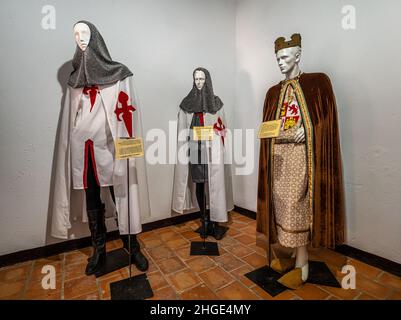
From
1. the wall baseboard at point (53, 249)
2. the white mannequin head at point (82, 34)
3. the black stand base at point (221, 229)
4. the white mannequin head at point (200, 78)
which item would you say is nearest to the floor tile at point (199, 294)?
the black stand base at point (221, 229)

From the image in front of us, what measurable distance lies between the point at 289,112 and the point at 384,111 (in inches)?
31.4

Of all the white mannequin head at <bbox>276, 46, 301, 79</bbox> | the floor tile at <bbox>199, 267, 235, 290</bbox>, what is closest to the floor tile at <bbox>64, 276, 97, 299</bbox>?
the floor tile at <bbox>199, 267, 235, 290</bbox>

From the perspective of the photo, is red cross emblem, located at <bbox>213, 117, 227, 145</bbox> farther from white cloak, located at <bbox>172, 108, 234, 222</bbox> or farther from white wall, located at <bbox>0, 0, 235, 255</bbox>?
white wall, located at <bbox>0, 0, 235, 255</bbox>

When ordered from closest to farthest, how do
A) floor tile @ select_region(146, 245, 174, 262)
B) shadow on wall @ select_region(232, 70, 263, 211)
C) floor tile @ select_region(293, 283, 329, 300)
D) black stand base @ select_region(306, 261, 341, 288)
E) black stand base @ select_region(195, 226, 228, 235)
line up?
floor tile @ select_region(293, 283, 329, 300)
black stand base @ select_region(306, 261, 341, 288)
floor tile @ select_region(146, 245, 174, 262)
black stand base @ select_region(195, 226, 228, 235)
shadow on wall @ select_region(232, 70, 263, 211)

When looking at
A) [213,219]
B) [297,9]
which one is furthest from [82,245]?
[297,9]

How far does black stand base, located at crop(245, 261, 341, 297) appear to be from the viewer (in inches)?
66.5

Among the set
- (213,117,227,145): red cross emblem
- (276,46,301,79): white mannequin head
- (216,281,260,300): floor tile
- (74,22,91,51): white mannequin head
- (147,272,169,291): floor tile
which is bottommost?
(216,281,260,300): floor tile

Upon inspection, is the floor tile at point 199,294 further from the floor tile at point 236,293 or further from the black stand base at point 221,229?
the black stand base at point 221,229

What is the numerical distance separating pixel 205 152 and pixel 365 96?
1482 mm

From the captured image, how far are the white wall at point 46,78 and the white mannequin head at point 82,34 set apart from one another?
0.56 meters

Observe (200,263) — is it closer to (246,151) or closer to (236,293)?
(236,293)

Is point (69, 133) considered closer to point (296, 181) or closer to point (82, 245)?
point (82, 245)

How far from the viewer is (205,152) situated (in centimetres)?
244

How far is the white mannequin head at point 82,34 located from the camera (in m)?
1.66
